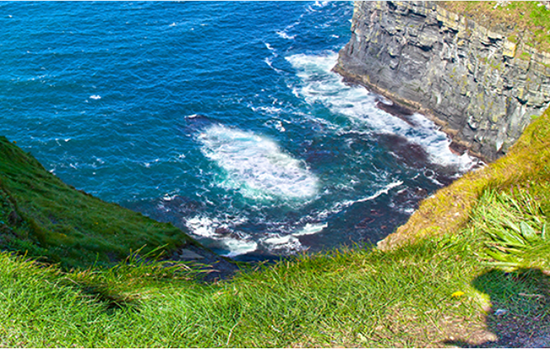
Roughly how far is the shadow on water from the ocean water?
3573 cm

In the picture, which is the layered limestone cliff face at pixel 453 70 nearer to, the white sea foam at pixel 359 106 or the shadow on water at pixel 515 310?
the white sea foam at pixel 359 106

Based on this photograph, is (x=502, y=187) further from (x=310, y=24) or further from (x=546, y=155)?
(x=310, y=24)

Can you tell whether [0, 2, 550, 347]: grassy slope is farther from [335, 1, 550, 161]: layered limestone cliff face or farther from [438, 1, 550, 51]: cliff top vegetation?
[335, 1, 550, 161]: layered limestone cliff face

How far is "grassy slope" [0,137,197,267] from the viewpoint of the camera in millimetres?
15355

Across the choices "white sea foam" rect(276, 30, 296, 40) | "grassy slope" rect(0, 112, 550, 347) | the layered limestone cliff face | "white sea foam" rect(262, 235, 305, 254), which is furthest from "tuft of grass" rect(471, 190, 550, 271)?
"white sea foam" rect(276, 30, 296, 40)

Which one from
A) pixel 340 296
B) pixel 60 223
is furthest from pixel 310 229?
pixel 340 296

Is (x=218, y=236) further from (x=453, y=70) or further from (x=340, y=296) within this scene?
(x=340, y=296)

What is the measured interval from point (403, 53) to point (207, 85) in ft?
96.0

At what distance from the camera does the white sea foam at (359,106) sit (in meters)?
56.2

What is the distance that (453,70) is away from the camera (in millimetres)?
57281

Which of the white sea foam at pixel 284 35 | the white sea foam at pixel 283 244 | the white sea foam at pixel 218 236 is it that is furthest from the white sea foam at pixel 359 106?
the white sea foam at pixel 218 236

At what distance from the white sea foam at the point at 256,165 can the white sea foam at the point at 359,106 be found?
40.6 feet

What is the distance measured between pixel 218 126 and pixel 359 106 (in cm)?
2052

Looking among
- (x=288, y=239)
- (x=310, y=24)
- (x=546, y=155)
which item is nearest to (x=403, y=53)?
(x=310, y=24)
